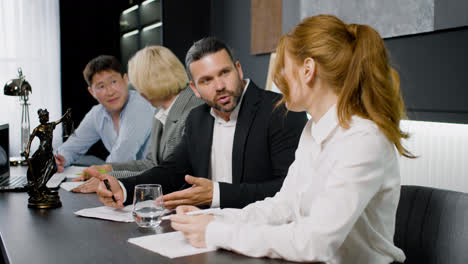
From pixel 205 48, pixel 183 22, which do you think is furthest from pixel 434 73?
pixel 183 22

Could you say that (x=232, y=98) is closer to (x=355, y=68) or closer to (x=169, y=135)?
(x=169, y=135)

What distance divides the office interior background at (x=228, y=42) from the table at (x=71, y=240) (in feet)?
4.75

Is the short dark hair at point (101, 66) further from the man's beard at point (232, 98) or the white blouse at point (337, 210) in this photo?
the white blouse at point (337, 210)

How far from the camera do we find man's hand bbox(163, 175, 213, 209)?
1746 millimetres

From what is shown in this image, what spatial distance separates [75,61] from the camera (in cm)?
672

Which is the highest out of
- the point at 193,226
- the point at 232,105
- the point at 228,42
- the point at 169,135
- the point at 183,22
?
the point at 183,22

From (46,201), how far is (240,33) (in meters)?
3.03

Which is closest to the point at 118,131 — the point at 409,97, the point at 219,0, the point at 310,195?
the point at 219,0

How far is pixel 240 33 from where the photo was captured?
4578 millimetres

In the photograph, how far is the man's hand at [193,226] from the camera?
1252 millimetres

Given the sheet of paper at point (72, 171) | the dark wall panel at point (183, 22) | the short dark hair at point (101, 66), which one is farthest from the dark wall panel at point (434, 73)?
the dark wall panel at point (183, 22)

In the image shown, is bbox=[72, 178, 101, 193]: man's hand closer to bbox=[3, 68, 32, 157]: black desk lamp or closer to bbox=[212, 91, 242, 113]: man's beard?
bbox=[212, 91, 242, 113]: man's beard

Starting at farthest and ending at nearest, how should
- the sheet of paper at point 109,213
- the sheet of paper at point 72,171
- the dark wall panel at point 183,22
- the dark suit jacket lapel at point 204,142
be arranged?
the dark wall panel at point 183,22 → the sheet of paper at point 72,171 → the dark suit jacket lapel at point 204,142 → the sheet of paper at point 109,213

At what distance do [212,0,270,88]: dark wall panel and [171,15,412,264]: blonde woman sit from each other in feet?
8.90
